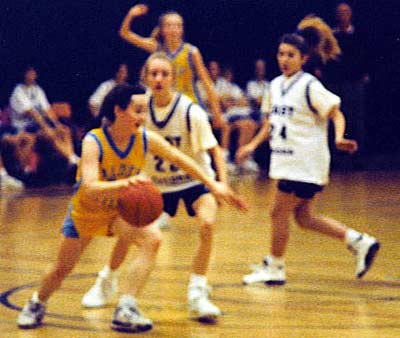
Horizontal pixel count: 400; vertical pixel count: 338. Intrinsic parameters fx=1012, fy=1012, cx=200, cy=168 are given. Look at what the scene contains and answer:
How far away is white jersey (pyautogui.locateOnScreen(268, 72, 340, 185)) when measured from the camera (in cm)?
589

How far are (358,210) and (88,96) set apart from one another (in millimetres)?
5683

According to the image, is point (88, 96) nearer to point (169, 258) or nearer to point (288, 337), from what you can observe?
point (169, 258)

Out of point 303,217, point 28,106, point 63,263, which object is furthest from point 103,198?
point 28,106

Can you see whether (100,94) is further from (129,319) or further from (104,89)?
(129,319)

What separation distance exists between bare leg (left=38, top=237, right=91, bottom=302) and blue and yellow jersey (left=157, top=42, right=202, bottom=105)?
3417 millimetres

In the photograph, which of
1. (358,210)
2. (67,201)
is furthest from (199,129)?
(67,201)

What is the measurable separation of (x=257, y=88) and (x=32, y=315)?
9.48 meters

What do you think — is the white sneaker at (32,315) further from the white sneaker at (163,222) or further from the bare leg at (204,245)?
the white sneaker at (163,222)

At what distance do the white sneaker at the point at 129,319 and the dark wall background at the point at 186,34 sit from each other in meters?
8.96

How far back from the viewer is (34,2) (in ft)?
45.0

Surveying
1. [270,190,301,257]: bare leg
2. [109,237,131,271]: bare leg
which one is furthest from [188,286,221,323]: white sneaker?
[270,190,301,257]: bare leg

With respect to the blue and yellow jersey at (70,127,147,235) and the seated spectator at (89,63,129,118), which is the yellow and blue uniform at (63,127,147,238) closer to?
the blue and yellow jersey at (70,127,147,235)

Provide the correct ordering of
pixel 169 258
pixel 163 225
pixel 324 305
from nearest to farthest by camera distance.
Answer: pixel 324 305
pixel 169 258
pixel 163 225

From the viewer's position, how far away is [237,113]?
1364cm
